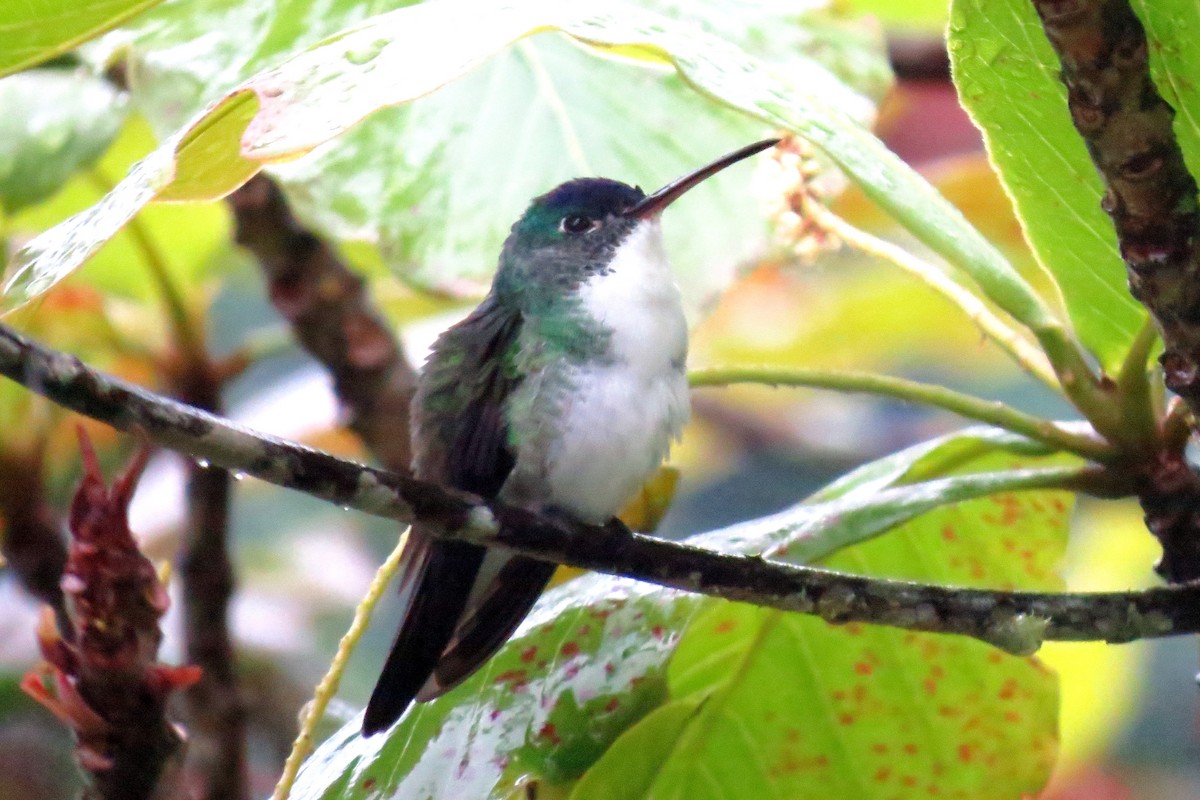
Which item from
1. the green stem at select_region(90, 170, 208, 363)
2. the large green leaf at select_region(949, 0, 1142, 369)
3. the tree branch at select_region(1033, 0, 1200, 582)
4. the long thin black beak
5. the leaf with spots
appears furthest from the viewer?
the green stem at select_region(90, 170, 208, 363)

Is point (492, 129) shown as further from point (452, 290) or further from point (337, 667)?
point (337, 667)

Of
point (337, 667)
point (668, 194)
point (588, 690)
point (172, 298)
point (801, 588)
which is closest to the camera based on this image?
point (801, 588)

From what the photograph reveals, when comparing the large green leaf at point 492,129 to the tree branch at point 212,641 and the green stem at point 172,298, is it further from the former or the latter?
the green stem at point 172,298

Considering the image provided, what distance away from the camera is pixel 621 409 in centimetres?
157

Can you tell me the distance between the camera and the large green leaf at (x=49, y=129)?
2066 mm

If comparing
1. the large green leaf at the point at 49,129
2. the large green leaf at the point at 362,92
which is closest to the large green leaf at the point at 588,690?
the large green leaf at the point at 362,92

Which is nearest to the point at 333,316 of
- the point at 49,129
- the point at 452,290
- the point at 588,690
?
the point at 452,290

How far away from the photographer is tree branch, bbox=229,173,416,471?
84.3 inches

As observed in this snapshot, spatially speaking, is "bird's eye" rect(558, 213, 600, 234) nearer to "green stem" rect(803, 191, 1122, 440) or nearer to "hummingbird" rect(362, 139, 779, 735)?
"hummingbird" rect(362, 139, 779, 735)

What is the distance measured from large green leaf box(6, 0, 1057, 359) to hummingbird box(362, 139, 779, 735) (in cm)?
37

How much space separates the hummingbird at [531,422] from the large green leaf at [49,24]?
1.77 ft

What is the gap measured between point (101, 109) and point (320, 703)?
1.31 m

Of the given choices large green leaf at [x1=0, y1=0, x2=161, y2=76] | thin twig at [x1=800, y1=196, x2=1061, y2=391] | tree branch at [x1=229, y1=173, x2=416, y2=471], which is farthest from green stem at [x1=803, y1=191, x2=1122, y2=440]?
tree branch at [x1=229, y1=173, x2=416, y2=471]

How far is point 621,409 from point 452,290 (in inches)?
15.7
